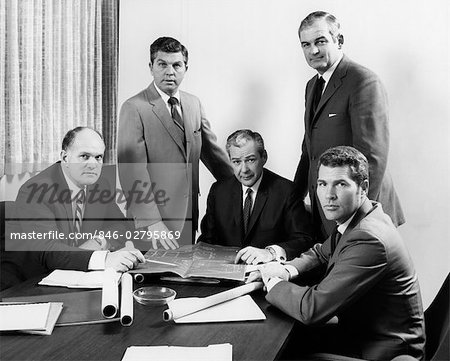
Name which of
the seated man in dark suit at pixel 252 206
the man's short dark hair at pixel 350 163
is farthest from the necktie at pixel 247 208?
the man's short dark hair at pixel 350 163

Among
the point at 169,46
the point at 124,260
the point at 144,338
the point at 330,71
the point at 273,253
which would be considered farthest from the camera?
the point at 169,46

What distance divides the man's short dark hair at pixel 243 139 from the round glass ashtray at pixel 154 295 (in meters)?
0.95

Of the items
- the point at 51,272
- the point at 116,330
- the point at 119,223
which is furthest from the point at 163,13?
the point at 116,330

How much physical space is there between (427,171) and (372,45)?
2.02 ft

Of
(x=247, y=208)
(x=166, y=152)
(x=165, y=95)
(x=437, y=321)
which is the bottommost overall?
(x=437, y=321)

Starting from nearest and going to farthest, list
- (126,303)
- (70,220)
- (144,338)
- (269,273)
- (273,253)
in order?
(144,338), (126,303), (269,273), (273,253), (70,220)

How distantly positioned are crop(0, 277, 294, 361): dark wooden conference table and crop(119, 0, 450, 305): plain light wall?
1194 mm

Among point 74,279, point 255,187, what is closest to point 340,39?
point 255,187

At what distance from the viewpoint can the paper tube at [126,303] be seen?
1493mm

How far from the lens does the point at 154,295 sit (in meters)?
1.76

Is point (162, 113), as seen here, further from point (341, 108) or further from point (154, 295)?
point (154, 295)

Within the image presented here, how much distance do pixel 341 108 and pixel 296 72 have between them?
0.30 metres

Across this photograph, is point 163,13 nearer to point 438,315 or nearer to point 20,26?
point 20,26

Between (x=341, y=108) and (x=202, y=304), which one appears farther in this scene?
(x=341, y=108)
